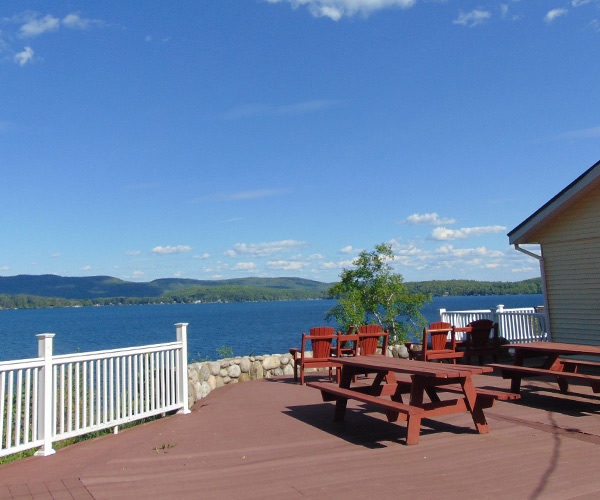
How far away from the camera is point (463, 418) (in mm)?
5781

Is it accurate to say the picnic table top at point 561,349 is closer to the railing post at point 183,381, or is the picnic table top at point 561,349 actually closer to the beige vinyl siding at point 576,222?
the beige vinyl siding at point 576,222

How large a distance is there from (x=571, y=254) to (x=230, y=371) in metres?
7.25

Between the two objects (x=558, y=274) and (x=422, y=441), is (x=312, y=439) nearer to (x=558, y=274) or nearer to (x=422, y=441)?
(x=422, y=441)

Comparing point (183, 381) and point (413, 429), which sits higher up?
point (183, 381)

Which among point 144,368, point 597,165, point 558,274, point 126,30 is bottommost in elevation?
point 144,368

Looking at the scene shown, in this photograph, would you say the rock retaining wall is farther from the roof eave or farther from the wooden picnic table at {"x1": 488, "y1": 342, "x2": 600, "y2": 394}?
the roof eave

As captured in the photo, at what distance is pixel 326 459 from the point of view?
174 inches

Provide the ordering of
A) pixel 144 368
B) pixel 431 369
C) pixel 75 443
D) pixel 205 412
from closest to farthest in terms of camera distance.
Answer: pixel 431 369 < pixel 75 443 < pixel 144 368 < pixel 205 412

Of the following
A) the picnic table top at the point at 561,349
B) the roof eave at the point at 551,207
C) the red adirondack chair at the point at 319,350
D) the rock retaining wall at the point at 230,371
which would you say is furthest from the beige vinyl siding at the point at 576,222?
the rock retaining wall at the point at 230,371

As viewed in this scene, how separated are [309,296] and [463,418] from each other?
19105cm

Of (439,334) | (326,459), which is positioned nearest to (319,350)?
(439,334)

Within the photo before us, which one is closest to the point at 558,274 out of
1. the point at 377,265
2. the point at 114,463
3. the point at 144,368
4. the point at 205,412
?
the point at 377,265

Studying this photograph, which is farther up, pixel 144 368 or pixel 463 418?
pixel 144 368

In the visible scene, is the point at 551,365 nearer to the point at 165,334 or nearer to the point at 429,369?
the point at 429,369
